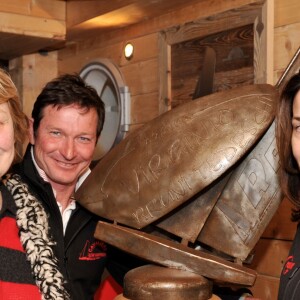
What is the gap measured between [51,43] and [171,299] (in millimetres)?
1722

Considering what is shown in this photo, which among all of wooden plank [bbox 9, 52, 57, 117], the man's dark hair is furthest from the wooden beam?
the man's dark hair

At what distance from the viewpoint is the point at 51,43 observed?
9.76 feet

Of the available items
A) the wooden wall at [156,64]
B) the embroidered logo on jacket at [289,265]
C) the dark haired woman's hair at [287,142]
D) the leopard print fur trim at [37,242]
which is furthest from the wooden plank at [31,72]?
the embroidered logo on jacket at [289,265]

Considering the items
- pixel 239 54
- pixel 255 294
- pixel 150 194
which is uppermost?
pixel 239 54

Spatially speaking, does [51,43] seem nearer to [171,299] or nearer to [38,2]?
[38,2]

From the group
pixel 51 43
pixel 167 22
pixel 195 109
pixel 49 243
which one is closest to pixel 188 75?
pixel 167 22

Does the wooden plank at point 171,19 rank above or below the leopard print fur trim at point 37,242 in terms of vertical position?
above

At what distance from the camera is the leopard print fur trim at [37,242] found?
5.10 feet

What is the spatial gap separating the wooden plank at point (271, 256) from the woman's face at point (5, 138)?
104 cm

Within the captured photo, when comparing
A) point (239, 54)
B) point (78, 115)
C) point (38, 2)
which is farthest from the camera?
point (38, 2)

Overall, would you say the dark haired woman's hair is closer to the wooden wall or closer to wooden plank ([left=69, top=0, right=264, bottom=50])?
the wooden wall

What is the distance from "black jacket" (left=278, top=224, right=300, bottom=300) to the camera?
1531 mm

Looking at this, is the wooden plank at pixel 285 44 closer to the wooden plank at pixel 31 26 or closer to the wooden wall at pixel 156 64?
the wooden wall at pixel 156 64

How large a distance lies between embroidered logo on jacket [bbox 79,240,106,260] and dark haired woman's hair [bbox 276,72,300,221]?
639 mm
